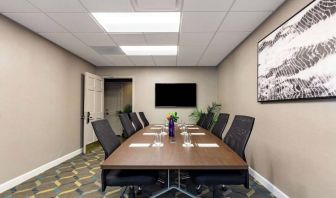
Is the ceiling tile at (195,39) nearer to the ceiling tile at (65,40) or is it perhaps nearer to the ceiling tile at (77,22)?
the ceiling tile at (77,22)

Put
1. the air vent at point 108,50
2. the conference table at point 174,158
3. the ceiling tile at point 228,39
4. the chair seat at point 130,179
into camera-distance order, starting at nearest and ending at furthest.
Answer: the conference table at point 174,158
the chair seat at point 130,179
the ceiling tile at point 228,39
the air vent at point 108,50

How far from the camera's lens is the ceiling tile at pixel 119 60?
17.6 feet

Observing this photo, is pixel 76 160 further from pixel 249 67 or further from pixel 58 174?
pixel 249 67

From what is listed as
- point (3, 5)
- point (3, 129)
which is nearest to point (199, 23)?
point (3, 5)

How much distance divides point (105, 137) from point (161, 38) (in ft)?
7.61

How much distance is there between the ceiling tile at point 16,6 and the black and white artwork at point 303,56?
3.22 m

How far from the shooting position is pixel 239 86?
4410 millimetres

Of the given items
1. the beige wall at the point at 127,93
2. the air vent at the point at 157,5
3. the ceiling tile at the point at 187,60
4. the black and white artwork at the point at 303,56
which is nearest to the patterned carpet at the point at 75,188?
the black and white artwork at the point at 303,56

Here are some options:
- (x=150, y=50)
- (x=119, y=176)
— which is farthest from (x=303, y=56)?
(x=150, y=50)

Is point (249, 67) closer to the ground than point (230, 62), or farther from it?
closer to the ground

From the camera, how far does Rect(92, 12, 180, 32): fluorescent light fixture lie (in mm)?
2949

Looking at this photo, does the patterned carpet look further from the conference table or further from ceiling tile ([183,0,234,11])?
ceiling tile ([183,0,234,11])

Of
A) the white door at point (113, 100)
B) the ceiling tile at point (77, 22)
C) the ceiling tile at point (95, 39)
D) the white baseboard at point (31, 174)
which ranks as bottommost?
the white baseboard at point (31, 174)

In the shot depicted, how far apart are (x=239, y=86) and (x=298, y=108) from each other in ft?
6.92
